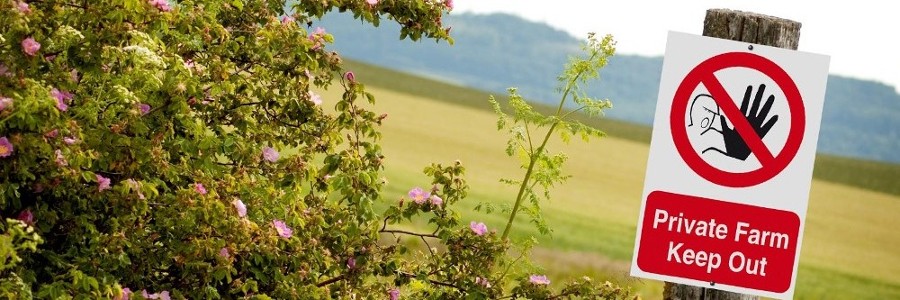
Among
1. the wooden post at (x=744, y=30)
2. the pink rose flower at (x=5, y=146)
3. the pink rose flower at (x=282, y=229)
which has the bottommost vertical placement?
the pink rose flower at (x=282, y=229)

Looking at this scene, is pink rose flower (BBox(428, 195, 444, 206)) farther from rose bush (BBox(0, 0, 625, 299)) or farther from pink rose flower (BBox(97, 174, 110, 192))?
pink rose flower (BBox(97, 174, 110, 192))

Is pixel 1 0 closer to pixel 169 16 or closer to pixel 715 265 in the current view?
pixel 169 16

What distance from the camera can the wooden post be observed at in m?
4.71

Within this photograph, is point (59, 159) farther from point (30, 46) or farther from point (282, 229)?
point (282, 229)

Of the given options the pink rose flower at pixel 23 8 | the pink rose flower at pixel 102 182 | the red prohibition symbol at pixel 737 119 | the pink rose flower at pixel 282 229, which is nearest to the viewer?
the red prohibition symbol at pixel 737 119

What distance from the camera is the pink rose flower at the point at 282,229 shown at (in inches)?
225

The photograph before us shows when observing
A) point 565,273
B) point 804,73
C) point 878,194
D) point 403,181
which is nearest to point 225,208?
point 804,73

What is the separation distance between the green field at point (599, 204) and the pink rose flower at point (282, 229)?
61.3 inches

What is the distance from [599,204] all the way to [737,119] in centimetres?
3952

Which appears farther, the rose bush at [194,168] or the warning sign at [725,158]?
the rose bush at [194,168]

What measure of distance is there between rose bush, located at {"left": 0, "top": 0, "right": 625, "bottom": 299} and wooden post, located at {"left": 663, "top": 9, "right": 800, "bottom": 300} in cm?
145

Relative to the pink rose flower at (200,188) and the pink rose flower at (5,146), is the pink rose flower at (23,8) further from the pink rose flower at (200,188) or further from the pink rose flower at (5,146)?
the pink rose flower at (200,188)

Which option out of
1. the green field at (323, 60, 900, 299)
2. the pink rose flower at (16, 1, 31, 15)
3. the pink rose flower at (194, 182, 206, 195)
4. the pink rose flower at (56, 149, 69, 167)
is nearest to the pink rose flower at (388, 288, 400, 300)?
the green field at (323, 60, 900, 299)

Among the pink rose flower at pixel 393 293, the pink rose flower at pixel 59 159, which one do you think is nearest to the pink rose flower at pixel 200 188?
the pink rose flower at pixel 59 159
